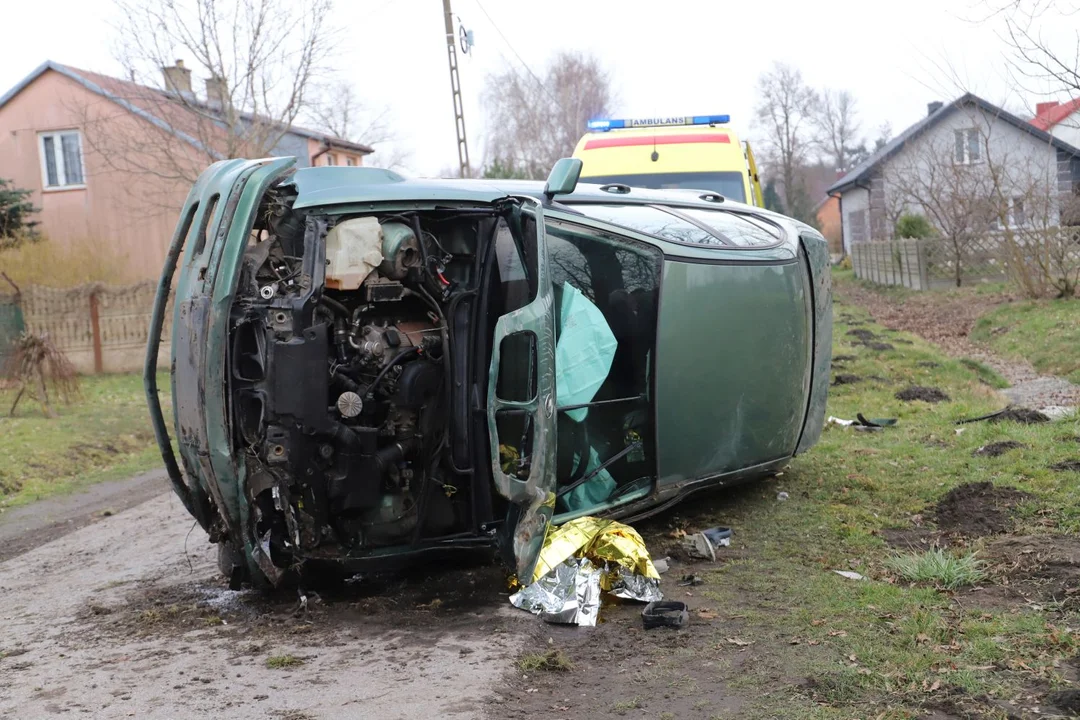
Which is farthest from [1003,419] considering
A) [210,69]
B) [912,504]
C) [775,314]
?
[210,69]

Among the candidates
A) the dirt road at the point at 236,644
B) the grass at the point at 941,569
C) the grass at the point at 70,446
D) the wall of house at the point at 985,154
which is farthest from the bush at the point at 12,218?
the grass at the point at 941,569

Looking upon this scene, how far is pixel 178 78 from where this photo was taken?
68.3ft

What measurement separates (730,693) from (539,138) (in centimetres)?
5057

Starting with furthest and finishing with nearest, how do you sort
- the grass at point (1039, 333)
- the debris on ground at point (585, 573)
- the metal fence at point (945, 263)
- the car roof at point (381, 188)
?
the metal fence at point (945, 263) < the grass at point (1039, 333) < the car roof at point (381, 188) < the debris on ground at point (585, 573)

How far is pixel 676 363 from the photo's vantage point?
5.62m

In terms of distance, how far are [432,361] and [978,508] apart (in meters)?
3.28

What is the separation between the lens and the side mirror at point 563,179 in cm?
543

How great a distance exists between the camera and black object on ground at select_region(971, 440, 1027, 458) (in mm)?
7254

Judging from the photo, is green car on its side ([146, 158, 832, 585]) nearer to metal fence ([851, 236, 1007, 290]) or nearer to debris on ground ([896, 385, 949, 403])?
debris on ground ([896, 385, 949, 403])

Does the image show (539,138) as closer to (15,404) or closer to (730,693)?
(15,404)

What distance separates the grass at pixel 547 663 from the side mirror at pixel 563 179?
2376 millimetres

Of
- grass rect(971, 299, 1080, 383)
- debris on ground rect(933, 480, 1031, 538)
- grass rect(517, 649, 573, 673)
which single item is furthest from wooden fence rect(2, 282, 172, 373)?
grass rect(517, 649, 573, 673)

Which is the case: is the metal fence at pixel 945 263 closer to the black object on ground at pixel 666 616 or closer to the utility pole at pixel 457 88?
the utility pole at pixel 457 88

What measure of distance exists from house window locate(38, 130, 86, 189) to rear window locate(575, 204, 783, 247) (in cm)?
2771
